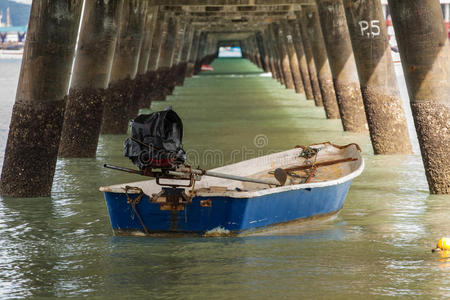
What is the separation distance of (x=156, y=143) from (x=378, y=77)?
7606 millimetres

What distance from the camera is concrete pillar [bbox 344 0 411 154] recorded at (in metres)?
14.9

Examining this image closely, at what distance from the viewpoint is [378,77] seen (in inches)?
589

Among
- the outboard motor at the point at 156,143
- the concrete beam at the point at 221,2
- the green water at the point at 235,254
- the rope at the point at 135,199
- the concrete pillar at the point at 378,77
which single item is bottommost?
the green water at the point at 235,254

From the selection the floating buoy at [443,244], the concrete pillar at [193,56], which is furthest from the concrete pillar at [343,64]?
the concrete pillar at [193,56]

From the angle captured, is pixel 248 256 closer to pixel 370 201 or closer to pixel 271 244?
pixel 271 244

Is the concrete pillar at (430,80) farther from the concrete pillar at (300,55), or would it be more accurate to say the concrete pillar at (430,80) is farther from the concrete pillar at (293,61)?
the concrete pillar at (293,61)

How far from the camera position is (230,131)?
64.8 ft

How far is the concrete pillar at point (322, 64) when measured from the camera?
2336 centimetres

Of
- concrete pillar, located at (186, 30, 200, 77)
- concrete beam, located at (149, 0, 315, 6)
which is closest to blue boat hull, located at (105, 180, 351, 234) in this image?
concrete beam, located at (149, 0, 315, 6)

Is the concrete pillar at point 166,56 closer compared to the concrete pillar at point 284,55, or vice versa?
the concrete pillar at point 166,56

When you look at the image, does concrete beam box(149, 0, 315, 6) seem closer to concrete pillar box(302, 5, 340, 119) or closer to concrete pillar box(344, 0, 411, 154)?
concrete pillar box(302, 5, 340, 119)

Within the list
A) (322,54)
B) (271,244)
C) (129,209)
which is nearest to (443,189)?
(271,244)

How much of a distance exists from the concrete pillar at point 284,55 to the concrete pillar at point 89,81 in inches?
958

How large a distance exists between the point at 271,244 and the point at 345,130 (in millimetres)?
11406
